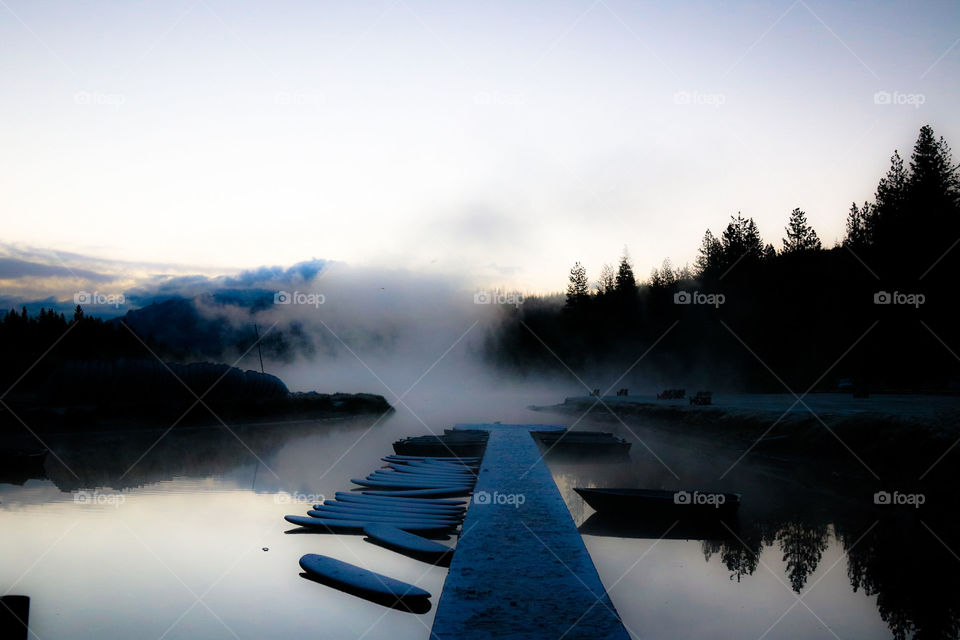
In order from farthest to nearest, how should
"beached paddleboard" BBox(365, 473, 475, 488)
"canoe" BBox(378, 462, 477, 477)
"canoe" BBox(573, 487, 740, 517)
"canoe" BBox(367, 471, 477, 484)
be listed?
"canoe" BBox(378, 462, 477, 477) → "canoe" BBox(367, 471, 477, 484) → "beached paddleboard" BBox(365, 473, 475, 488) → "canoe" BBox(573, 487, 740, 517)

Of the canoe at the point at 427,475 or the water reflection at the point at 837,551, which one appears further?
the canoe at the point at 427,475

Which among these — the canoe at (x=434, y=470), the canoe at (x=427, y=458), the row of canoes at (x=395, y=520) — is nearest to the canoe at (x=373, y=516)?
the row of canoes at (x=395, y=520)

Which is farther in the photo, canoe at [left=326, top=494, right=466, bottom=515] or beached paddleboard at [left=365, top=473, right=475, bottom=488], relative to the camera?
beached paddleboard at [left=365, top=473, right=475, bottom=488]

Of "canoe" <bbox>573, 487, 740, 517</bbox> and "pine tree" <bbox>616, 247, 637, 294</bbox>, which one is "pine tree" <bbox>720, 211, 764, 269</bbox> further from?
"canoe" <bbox>573, 487, 740, 517</bbox>

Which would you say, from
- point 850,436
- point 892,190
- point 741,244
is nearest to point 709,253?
point 741,244

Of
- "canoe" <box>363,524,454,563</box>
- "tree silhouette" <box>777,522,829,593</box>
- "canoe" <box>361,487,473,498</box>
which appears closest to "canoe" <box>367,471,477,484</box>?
"canoe" <box>361,487,473,498</box>

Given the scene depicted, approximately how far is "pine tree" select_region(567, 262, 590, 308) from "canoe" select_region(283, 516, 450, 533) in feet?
308

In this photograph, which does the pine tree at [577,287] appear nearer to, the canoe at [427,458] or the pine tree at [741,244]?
the pine tree at [741,244]

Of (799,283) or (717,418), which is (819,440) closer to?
(717,418)

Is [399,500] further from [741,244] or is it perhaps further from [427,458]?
[741,244]

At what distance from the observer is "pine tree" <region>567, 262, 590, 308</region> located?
108m

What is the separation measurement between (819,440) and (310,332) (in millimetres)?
156287

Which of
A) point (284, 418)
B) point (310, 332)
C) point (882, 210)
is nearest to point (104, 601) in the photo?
point (284, 418)

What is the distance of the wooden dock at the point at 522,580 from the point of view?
7.27 meters
